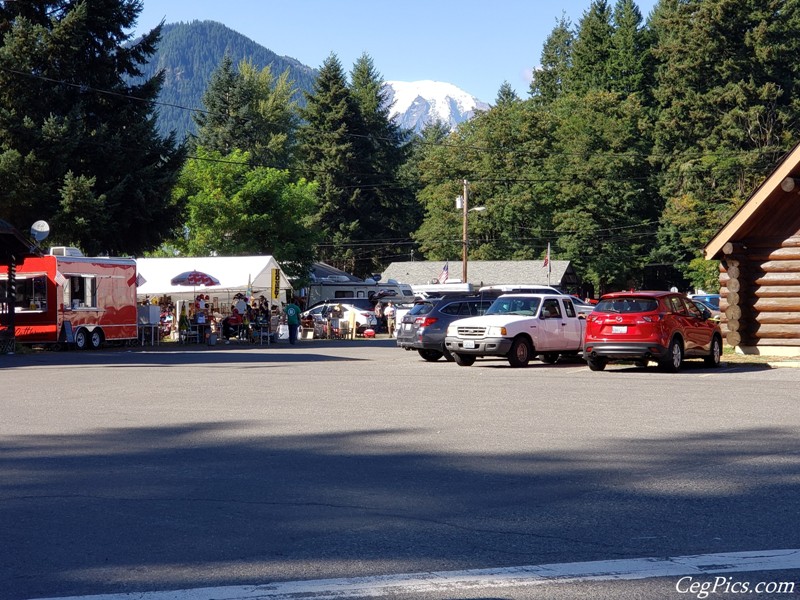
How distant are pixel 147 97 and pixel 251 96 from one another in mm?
56051

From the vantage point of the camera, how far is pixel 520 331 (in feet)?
82.9

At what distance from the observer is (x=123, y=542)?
280 inches

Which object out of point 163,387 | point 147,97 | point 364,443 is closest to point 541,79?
point 147,97

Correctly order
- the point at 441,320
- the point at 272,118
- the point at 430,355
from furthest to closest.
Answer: the point at 272,118, the point at 430,355, the point at 441,320

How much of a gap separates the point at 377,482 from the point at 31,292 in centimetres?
2742

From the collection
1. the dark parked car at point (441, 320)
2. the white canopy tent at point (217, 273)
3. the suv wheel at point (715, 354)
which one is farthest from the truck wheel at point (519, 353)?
the white canopy tent at point (217, 273)

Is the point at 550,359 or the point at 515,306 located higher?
the point at 515,306

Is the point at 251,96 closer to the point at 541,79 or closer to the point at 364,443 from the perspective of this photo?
the point at 541,79

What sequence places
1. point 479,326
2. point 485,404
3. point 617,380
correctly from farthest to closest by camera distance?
point 479,326 < point 617,380 < point 485,404

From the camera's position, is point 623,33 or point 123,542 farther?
point 623,33

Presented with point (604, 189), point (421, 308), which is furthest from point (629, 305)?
point (604, 189)

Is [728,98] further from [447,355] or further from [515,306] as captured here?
[515,306]

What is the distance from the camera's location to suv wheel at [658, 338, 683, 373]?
76.2ft

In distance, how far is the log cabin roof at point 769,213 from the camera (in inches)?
1010
